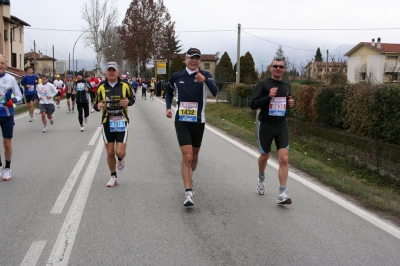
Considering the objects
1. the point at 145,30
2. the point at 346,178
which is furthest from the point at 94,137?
the point at 145,30

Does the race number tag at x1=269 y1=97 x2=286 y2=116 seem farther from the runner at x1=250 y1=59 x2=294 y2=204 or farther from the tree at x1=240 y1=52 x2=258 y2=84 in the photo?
the tree at x1=240 y1=52 x2=258 y2=84

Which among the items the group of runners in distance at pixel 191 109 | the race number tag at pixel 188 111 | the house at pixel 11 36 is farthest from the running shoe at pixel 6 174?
the house at pixel 11 36

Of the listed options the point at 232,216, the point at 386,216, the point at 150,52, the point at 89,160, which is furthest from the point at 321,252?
the point at 150,52

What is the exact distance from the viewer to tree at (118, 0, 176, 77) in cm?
7269

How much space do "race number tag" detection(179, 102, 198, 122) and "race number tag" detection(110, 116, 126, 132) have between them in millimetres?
1315

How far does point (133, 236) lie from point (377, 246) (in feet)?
8.45

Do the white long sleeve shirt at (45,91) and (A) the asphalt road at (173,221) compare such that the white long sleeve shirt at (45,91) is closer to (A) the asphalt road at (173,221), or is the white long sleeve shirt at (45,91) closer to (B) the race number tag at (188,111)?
(A) the asphalt road at (173,221)

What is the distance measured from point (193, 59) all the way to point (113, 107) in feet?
5.58

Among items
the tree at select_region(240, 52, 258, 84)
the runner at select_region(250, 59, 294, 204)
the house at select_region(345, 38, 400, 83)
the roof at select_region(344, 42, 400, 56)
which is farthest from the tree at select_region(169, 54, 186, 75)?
the runner at select_region(250, 59, 294, 204)

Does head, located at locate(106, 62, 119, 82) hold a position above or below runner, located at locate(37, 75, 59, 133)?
above

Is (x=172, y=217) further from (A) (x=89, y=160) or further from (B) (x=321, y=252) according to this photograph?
(A) (x=89, y=160)

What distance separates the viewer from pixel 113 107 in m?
6.89

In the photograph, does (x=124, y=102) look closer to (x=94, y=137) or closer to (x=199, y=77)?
(x=199, y=77)

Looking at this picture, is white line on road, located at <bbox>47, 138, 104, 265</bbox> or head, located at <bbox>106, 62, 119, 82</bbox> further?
head, located at <bbox>106, 62, 119, 82</bbox>
